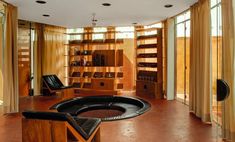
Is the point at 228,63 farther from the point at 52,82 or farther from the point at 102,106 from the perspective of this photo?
the point at 52,82

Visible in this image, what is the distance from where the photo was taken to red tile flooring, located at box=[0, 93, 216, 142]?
3.66m

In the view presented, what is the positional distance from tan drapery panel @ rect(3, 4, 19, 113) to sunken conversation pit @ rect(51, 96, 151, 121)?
106 centimetres

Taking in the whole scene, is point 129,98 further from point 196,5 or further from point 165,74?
point 196,5

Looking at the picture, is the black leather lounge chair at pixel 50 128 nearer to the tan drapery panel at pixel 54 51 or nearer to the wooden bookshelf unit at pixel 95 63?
the wooden bookshelf unit at pixel 95 63

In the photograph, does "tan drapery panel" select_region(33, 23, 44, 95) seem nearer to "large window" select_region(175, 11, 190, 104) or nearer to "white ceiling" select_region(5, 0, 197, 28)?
"white ceiling" select_region(5, 0, 197, 28)

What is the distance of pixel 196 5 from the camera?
5.22 meters

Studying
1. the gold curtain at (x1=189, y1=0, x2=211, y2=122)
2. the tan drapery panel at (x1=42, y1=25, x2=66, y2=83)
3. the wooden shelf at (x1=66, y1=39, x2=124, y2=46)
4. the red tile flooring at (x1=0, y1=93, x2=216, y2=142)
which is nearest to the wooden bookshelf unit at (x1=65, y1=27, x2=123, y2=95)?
the wooden shelf at (x1=66, y1=39, x2=124, y2=46)

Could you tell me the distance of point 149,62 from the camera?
839cm

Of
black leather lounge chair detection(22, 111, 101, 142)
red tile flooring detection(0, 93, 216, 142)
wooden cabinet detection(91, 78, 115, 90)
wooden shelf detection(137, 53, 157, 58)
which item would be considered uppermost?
wooden shelf detection(137, 53, 157, 58)

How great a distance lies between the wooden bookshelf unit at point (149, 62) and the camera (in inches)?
302

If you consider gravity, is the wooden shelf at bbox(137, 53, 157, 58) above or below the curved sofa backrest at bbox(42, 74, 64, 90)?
above

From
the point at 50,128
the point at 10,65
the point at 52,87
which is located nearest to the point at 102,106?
the point at 52,87

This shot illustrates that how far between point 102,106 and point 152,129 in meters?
3.03

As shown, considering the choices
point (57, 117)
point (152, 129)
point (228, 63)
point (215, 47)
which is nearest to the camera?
point (57, 117)
